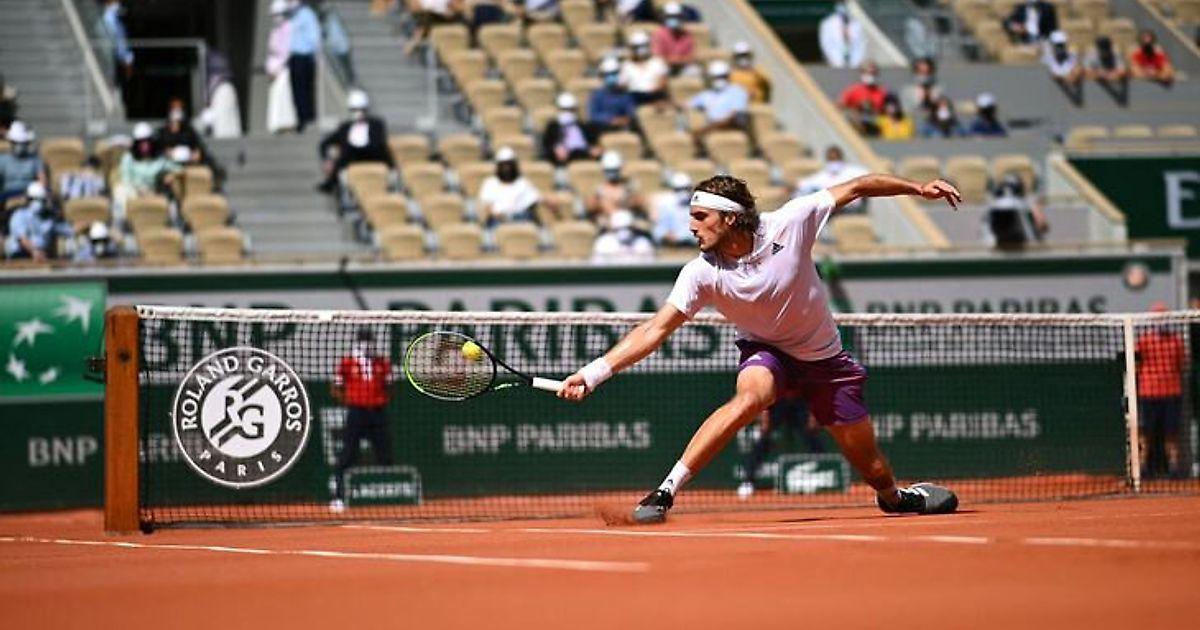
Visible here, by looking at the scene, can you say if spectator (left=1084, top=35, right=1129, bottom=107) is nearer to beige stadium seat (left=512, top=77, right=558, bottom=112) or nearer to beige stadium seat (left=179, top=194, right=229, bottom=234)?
beige stadium seat (left=512, top=77, right=558, bottom=112)

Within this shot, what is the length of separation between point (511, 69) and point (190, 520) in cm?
1060

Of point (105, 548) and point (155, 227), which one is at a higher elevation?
point (155, 227)

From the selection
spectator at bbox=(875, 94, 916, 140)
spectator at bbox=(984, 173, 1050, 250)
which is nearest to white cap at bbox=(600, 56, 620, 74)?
spectator at bbox=(875, 94, 916, 140)

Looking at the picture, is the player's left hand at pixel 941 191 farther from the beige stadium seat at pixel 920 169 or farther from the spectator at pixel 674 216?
the beige stadium seat at pixel 920 169

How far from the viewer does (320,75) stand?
73.9 feet

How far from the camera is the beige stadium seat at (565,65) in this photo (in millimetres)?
23172

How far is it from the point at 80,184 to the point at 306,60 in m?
3.26

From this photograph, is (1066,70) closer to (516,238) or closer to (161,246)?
(516,238)

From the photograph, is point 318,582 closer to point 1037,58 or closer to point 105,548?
point 105,548

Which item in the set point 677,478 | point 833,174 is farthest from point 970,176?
point 677,478

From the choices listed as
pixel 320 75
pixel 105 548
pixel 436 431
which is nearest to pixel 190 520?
pixel 105 548

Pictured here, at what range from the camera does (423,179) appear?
2075cm

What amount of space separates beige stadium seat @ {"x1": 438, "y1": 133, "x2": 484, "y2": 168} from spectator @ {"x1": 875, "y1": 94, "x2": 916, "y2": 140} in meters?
4.91

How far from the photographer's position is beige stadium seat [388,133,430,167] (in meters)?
21.4
